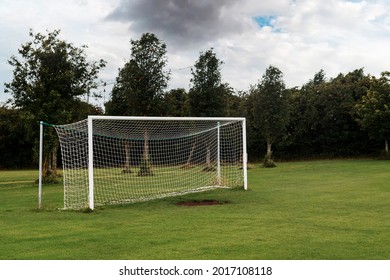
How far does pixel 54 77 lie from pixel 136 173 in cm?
637

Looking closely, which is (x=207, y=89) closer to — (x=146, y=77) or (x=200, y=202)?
(x=146, y=77)

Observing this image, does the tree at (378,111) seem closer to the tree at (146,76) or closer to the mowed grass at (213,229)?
the tree at (146,76)

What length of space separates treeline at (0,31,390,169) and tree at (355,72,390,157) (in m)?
0.07

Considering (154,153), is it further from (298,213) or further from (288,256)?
(288,256)

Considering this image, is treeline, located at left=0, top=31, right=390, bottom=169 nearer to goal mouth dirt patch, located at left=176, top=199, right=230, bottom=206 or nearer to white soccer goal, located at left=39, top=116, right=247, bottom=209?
white soccer goal, located at left=39, top=116, right=247, bottom=209

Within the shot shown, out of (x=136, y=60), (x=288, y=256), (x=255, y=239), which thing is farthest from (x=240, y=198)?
(x=136, y=60)

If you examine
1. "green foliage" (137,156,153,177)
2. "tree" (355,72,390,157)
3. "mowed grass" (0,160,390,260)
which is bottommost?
"mowed grass" (0,160,390,260)

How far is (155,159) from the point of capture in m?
24.1

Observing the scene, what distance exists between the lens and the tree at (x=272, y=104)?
31.8m

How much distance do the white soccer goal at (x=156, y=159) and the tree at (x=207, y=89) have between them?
3.27 meters

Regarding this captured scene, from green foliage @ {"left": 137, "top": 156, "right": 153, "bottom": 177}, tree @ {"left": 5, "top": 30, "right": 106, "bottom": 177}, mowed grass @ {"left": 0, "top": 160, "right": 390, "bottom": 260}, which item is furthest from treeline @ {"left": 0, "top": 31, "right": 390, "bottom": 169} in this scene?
mowed grass @ {"left": 0, "top": 160, "right": 390, "bottom": 260}

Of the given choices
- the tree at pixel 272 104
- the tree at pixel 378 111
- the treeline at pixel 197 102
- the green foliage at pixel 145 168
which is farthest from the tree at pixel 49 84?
the tree at pixel 378 111

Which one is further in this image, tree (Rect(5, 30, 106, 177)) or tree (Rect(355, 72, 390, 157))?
tree (Rect(355, 72, 390, 157))

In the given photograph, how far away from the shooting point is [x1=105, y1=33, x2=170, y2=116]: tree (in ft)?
86.1
